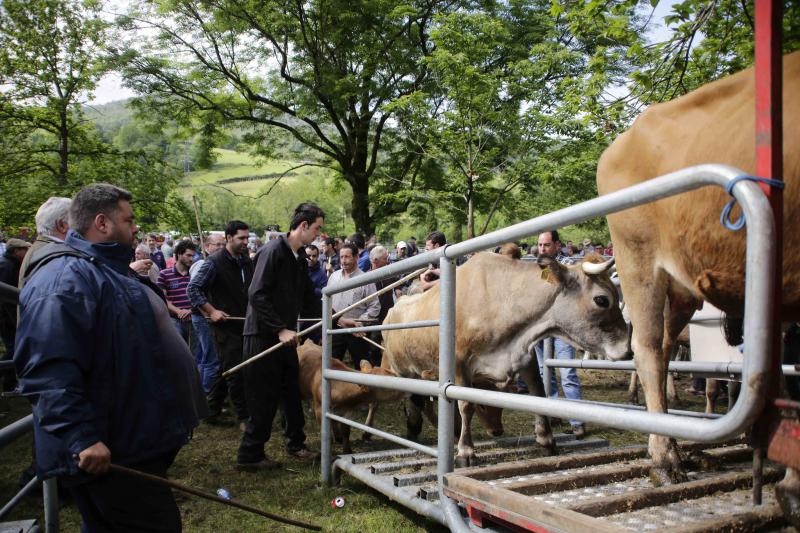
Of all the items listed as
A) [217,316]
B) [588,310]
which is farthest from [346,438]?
[588,310]

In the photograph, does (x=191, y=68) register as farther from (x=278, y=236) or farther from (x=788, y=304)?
(x=788, y=304)

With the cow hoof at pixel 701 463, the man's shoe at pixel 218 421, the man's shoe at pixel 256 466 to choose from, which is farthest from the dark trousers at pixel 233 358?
Result: the cow hoof at pixel 701 463

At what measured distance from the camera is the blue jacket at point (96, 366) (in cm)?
254

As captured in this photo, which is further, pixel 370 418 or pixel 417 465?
pixel 370 418

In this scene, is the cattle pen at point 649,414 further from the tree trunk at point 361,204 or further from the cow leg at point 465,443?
the tree trunk at point 361,204

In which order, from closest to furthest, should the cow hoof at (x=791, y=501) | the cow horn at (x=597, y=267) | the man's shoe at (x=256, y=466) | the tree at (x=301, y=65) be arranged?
the cow hoof at (x=791, y=501) → the cow horn at (x=597, y=267) → the man's shoe at (x=256, y=466) → the tree at (x=301, y=65)

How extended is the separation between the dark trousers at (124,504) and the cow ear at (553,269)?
3.12 m

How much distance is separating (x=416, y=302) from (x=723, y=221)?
4743 millimetres

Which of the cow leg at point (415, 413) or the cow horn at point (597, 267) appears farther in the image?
the cow leg at point (415, 413)

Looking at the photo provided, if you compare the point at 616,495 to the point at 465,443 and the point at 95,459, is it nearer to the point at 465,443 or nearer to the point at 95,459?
the point at 465,443

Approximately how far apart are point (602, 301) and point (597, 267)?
308 mm

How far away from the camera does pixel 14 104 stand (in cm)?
1795

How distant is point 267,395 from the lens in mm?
6078

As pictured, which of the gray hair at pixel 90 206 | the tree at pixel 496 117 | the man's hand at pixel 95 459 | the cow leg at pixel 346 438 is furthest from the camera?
the tree at pixel 496 117
